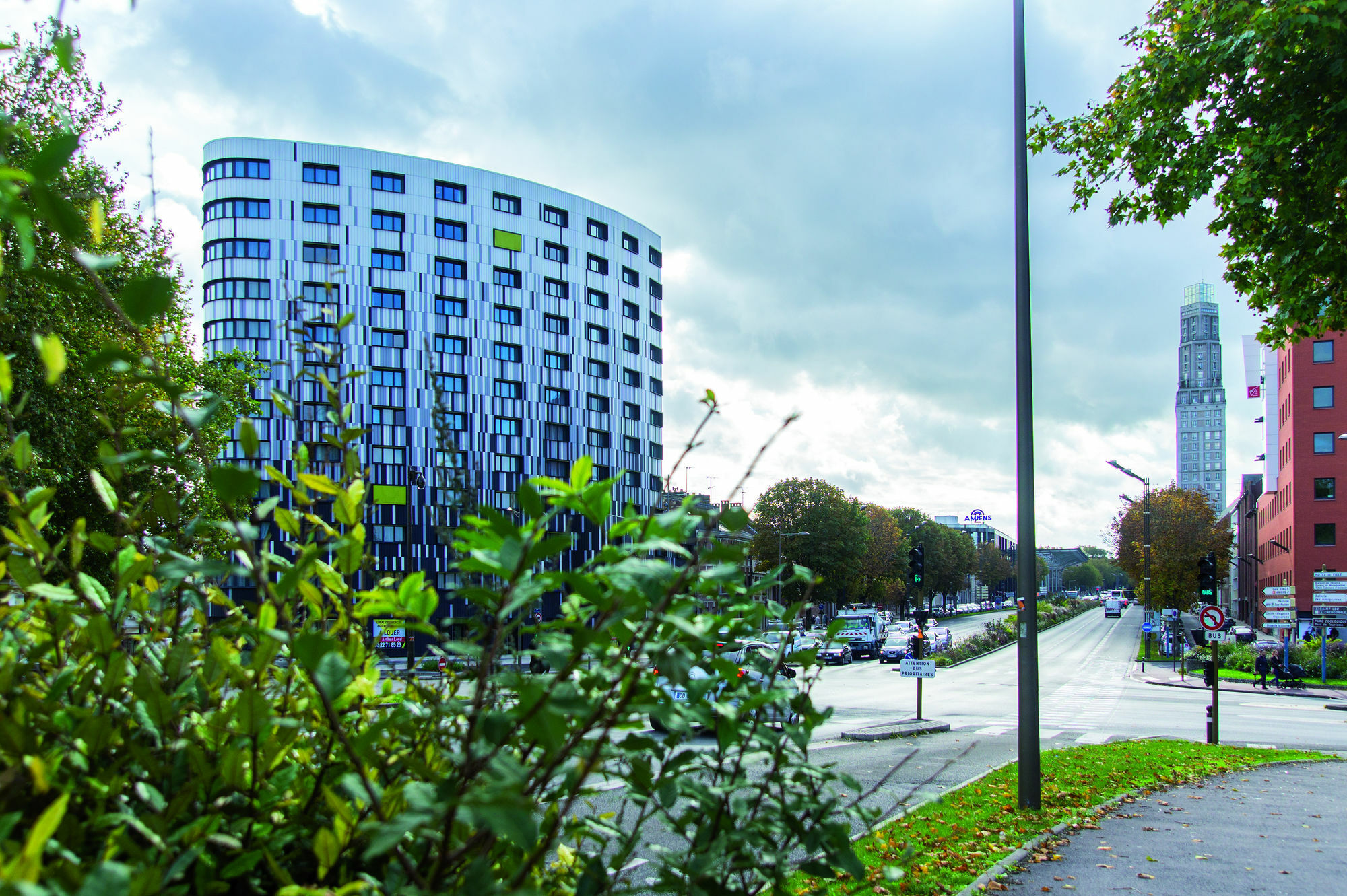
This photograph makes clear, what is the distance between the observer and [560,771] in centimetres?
151

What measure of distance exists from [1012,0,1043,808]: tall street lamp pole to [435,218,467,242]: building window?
2021 inches

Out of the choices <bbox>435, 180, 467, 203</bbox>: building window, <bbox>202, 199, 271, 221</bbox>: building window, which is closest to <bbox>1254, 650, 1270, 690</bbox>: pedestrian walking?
<bbox>435, 180, 467, 203</bbox>: building window

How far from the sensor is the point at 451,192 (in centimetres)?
5641

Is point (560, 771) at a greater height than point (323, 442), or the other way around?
point (323, 442)

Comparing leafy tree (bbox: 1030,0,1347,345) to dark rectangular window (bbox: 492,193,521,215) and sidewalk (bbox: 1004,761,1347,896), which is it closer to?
sidewalk (bbox: 1004,761,1347,896)

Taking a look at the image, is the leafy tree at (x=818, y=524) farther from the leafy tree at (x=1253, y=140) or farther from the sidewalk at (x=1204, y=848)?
the leafy tree at (x=1253, y=140)

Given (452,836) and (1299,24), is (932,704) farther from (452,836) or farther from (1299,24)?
(452,836)

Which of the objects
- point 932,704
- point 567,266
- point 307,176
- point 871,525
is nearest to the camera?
point 932,704

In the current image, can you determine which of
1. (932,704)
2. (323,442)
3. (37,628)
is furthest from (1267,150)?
(932,704)

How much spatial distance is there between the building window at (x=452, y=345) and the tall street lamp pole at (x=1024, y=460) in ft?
162

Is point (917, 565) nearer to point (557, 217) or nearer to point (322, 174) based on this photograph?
point (557, 217)

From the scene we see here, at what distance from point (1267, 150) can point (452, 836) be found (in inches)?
367

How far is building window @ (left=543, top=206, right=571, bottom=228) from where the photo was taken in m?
60.2

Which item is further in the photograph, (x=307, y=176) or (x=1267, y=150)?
(x=307, y=176)
